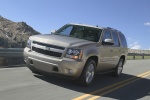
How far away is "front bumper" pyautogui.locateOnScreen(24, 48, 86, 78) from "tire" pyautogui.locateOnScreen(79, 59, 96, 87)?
0.27 meters

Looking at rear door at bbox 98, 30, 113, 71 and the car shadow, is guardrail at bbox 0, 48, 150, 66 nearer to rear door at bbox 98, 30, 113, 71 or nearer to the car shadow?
the car shadow

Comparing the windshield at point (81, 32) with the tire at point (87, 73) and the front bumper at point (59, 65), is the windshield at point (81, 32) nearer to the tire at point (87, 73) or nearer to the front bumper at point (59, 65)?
the tire at point (87, 73)

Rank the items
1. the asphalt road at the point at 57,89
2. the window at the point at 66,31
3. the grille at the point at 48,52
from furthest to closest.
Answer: the window at the point at 66,31, the grille at the point at 48,52, the asphalt road at the point at 57,89

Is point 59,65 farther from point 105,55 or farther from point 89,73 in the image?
point 105,55

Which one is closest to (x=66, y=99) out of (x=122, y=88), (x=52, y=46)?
(x=52, y=46)

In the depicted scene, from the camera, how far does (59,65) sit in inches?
362

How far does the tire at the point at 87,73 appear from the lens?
980cm

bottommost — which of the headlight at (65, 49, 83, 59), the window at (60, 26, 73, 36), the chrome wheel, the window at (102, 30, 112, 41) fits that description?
the chrome wheel

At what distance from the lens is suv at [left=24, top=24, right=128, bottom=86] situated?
9.31m

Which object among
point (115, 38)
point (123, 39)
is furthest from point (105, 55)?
point (123, 39)

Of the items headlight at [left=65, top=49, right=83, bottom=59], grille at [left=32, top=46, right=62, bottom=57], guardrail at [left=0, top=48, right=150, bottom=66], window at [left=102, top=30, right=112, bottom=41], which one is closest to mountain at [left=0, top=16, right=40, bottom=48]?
guardrail at [left=0, top=48, right=150, bottom=66]

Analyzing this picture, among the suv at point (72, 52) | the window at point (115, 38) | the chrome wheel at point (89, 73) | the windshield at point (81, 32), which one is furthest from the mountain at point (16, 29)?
the chrome wheel at point (89, 73)

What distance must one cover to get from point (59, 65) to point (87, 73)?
1.14 m

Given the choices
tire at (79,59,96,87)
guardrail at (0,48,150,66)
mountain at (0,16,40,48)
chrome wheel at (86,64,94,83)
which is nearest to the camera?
tire at (79,59,96,87)
